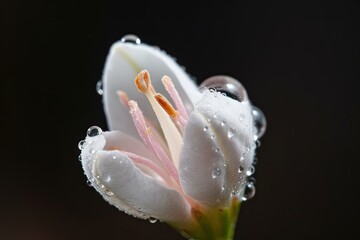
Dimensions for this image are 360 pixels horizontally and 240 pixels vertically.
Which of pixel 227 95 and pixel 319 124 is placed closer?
pixel 227 95

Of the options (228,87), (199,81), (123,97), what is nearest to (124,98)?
(123,97)

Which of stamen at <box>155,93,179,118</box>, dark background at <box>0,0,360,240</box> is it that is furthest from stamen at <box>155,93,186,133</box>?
dark background at <box>0,0,360,240</box>

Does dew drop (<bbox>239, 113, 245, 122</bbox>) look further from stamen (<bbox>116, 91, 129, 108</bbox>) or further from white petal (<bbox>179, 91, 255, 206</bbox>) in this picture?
stamen (<bbox>116, 91, 129, 108</bbox>)

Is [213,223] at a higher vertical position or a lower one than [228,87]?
lower

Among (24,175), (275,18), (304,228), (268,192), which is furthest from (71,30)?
(304,228)

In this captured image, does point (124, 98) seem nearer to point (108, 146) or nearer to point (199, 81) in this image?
point (108, 146)

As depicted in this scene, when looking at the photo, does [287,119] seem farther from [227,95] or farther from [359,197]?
[227,95]
